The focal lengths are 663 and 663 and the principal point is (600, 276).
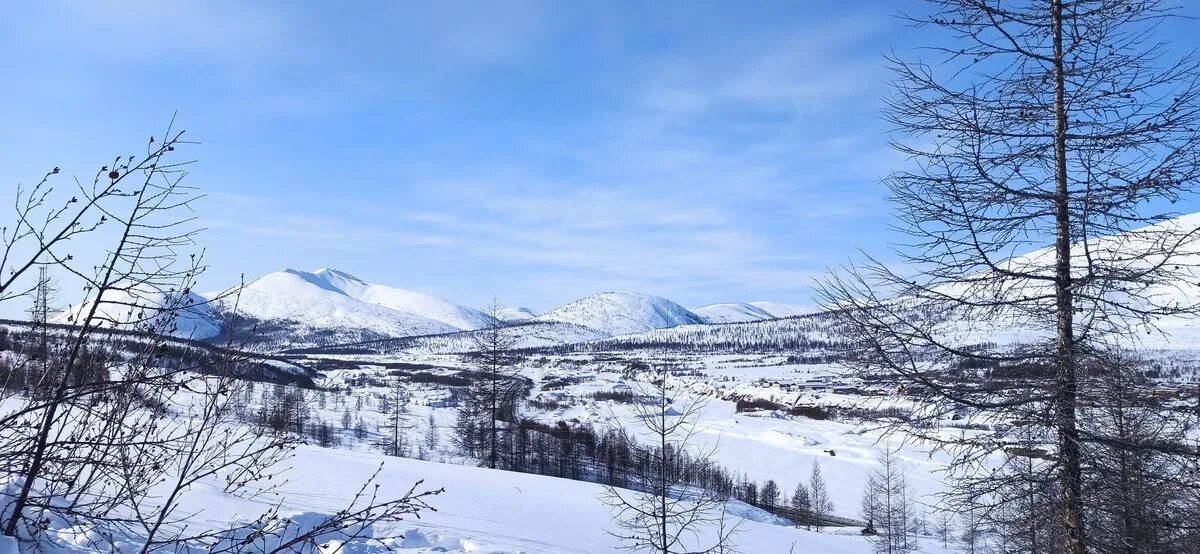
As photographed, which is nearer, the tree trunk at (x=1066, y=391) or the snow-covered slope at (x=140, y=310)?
the snow-covered slope at (x=140, y=310)

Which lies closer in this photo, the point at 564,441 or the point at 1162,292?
the point at 1162,292

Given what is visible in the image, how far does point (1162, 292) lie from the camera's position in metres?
5.38

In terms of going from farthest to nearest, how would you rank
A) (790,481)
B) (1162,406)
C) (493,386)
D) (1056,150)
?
(790,481), (493,386), (1056,150), (1162,406)

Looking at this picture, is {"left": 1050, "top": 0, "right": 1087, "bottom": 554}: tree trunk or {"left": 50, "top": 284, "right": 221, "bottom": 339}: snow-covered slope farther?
{"left": 1050, "top": 0, "right": 1087, "bottom": 554}: tree trunk

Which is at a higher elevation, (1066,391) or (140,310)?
(140,310)

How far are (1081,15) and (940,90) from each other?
4.54ft

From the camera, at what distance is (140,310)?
2965mm

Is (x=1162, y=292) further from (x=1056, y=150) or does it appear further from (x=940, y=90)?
(x=940, y=90)

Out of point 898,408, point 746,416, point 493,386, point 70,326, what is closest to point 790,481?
point 746,416

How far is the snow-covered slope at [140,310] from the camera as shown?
9.57 feet

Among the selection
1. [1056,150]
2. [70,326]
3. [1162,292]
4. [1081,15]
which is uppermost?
[1081,15]

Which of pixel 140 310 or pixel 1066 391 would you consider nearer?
pixel 140 310

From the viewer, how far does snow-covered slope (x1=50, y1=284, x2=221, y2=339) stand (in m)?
2.92

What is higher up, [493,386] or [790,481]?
[493,386]
